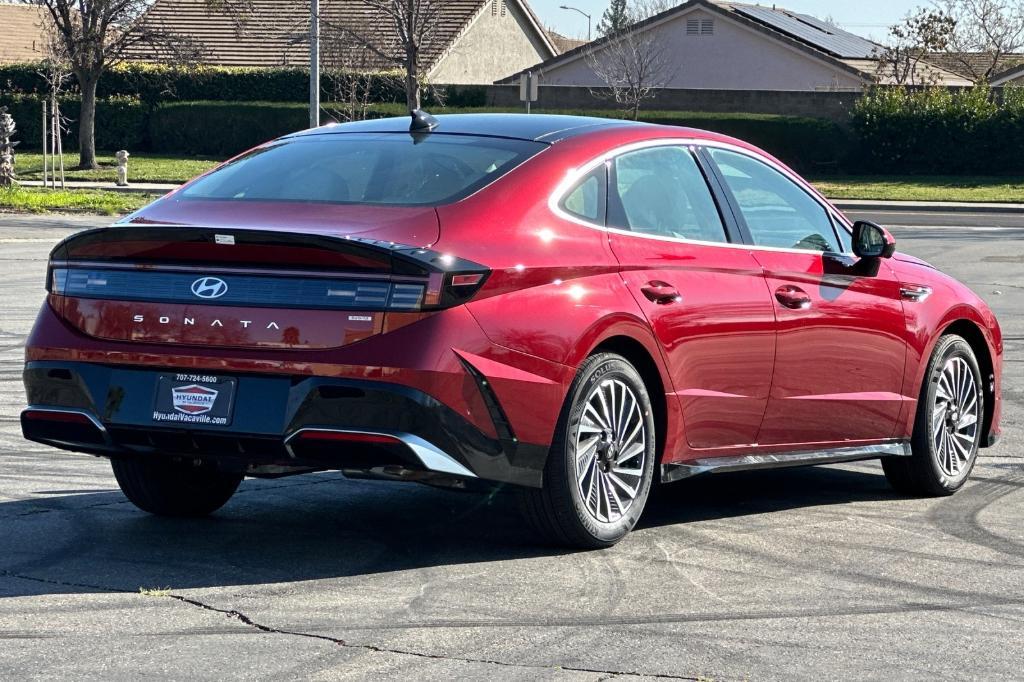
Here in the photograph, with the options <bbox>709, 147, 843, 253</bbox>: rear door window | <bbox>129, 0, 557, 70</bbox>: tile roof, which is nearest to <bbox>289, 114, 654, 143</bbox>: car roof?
<bbox>709, 147, 843, 253</bbox>: rear door window

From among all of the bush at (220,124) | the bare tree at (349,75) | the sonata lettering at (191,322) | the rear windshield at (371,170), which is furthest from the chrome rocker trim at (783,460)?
the bush at (220,124)

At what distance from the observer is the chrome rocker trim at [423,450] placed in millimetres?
5496

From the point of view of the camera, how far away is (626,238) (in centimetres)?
635

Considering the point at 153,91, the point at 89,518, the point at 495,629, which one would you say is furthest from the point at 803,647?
the point at 153,91

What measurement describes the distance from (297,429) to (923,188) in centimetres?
3995

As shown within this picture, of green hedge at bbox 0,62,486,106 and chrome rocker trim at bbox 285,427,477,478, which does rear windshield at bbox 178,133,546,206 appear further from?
green hedge at bbox 0,62,486,106

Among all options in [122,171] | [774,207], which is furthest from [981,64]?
[774,207]

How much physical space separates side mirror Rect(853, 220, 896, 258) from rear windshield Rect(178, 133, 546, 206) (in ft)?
5.94

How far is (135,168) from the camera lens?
44.7 meters

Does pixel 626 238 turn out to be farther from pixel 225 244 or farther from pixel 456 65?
pixel 456 65

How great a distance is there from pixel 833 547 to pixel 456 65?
54582 mm

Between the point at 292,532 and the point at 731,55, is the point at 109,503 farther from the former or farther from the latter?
the point at 731,55

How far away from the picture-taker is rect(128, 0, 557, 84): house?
56.8 meters

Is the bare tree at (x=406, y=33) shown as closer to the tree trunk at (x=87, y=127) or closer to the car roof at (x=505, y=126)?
the tree trunk at (x=87, y=127)
